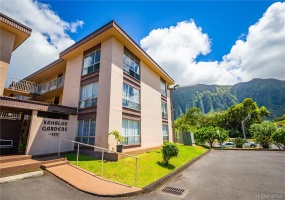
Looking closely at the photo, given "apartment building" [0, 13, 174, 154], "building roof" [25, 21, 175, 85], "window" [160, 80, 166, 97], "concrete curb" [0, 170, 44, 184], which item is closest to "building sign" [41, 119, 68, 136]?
"apartment building" [0, 13, 174, 154]

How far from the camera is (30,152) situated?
10.6 meters

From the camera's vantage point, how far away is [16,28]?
12984 millimetres

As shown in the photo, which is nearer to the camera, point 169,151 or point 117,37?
point 169,151

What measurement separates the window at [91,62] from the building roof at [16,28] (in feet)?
17.2

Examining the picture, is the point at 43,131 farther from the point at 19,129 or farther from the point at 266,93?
the point at 266,93

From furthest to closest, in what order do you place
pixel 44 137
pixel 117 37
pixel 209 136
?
pixel 209 136
pixel 117 37
pixel 44 137

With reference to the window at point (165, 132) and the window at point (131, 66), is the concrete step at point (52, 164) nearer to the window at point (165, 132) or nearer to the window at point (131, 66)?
the window at point (131, 66)

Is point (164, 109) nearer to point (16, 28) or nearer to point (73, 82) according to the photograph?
point (73, 82)

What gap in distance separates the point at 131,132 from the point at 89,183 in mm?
8221

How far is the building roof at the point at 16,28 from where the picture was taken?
1217 cm

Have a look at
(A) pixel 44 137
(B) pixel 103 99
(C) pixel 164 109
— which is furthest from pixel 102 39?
(C) pixel 164 109

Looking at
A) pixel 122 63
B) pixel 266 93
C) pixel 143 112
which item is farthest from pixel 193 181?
pixel 266 93

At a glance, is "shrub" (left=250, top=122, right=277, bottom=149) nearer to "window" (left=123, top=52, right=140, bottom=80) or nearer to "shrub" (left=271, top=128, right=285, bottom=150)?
"shrub" (left=271, top=128, right=285, bottom=150)

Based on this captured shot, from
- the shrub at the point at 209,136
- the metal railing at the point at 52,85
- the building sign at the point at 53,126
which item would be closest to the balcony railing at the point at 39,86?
the metal railing at the point at 52,85
